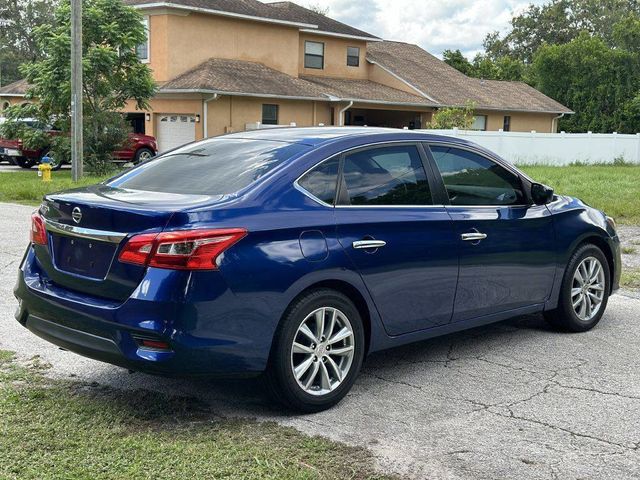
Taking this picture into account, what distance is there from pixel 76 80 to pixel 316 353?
49.6 feet

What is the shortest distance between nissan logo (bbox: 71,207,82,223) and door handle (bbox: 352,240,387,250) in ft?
5.22

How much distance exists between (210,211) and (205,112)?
83.0 feet

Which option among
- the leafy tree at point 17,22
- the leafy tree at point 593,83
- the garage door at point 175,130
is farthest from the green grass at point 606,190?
the leafy tree at point 17,22

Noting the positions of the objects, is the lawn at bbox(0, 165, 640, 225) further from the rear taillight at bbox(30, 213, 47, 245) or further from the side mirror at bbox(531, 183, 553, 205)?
the rear taillight at bbox(30, 213, 47, 245)

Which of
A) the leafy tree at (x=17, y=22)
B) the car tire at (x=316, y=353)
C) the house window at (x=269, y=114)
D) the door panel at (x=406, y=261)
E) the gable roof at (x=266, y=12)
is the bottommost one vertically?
the car tire at (x=316, y=353)

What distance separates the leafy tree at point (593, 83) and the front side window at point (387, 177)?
46.0m

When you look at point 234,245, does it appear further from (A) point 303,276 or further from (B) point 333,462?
(B) point 333,462

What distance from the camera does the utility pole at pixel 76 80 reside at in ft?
59.2

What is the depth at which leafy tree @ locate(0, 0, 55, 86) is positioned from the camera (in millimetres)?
64312

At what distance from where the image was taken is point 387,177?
524 cm

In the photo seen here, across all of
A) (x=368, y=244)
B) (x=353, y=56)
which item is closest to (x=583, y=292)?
(x=368, y=244)

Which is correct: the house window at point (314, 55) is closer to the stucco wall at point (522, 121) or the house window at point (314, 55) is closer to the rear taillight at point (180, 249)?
the stucco wall at point (522, 121)

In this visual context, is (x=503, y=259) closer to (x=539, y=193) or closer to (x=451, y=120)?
(x=539, y=193)

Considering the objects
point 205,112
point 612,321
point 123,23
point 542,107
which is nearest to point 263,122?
point 205,112
